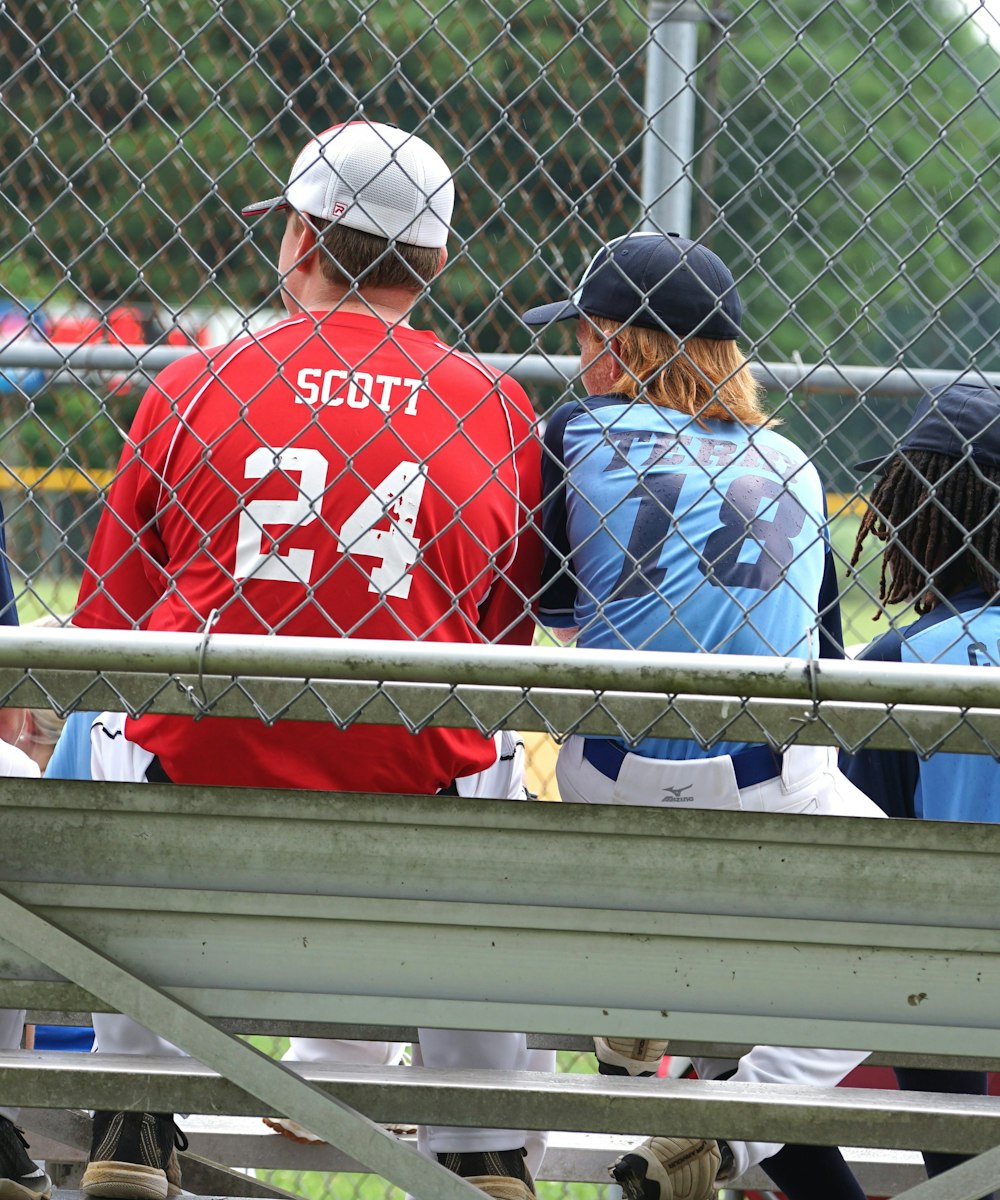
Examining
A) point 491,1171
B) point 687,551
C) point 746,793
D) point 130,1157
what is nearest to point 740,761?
point 746,793

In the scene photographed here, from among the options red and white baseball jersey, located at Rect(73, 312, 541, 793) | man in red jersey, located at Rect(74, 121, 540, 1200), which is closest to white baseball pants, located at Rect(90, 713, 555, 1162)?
man in red jersey, located at Rect(74, 121, 540, 1200)

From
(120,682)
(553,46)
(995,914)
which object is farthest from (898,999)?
(553,46)

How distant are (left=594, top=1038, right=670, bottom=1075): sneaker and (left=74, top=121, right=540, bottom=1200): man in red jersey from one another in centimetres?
31

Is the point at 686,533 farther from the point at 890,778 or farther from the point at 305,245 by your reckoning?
the point at 305,245

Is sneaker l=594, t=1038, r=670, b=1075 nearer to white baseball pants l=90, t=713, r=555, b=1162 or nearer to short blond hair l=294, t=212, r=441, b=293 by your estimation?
white baseball pants l=90, t=713, r=555, b=1162

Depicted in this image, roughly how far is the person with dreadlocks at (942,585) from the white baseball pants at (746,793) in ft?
0.41

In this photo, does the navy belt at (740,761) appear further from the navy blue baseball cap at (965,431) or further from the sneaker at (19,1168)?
the sneaker at (19,1168)

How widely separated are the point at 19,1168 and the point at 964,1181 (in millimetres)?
1630

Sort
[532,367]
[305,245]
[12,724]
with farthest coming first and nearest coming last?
[532,367]
[12,724]
[305,245]

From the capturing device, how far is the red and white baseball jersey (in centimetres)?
229

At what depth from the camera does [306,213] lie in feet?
8.29

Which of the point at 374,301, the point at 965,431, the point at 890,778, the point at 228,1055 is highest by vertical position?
the point at 374,301

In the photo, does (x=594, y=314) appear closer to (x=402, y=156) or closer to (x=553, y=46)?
(x=402, y=156)

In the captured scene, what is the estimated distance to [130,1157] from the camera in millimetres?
2443
